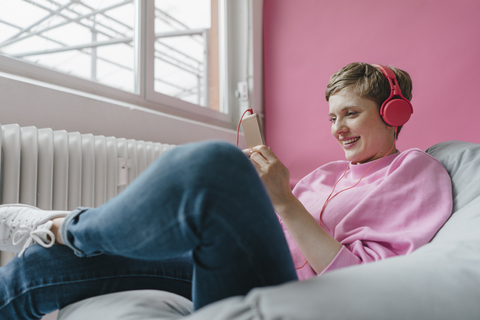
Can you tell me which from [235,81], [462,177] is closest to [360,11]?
[235,81]

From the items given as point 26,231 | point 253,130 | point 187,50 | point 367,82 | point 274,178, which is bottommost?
point 26,231

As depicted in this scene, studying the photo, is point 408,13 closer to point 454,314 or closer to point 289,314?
point 454,314

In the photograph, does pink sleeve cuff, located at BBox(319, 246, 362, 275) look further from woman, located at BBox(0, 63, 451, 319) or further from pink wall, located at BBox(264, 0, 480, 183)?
pink wall, located at BBox(264, 0, 480, 183)

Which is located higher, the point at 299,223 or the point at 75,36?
the point at 75,36

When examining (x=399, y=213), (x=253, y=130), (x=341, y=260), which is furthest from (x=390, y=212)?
(x=253, y=130)

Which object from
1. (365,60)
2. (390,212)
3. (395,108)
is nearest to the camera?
(390,212)

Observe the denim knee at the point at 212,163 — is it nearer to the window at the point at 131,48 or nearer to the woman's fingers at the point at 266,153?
the woman's fingers at the point at 266,153

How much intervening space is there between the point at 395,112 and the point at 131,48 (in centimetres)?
146

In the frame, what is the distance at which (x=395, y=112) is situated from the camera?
0.97 m

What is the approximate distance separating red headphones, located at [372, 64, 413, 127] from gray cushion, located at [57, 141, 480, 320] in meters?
0.46

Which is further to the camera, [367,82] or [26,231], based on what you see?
A: [367,82]

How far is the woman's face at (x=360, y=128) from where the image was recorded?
1004 mm

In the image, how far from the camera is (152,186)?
482mm

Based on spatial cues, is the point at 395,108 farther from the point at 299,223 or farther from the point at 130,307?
the point at 130,307
